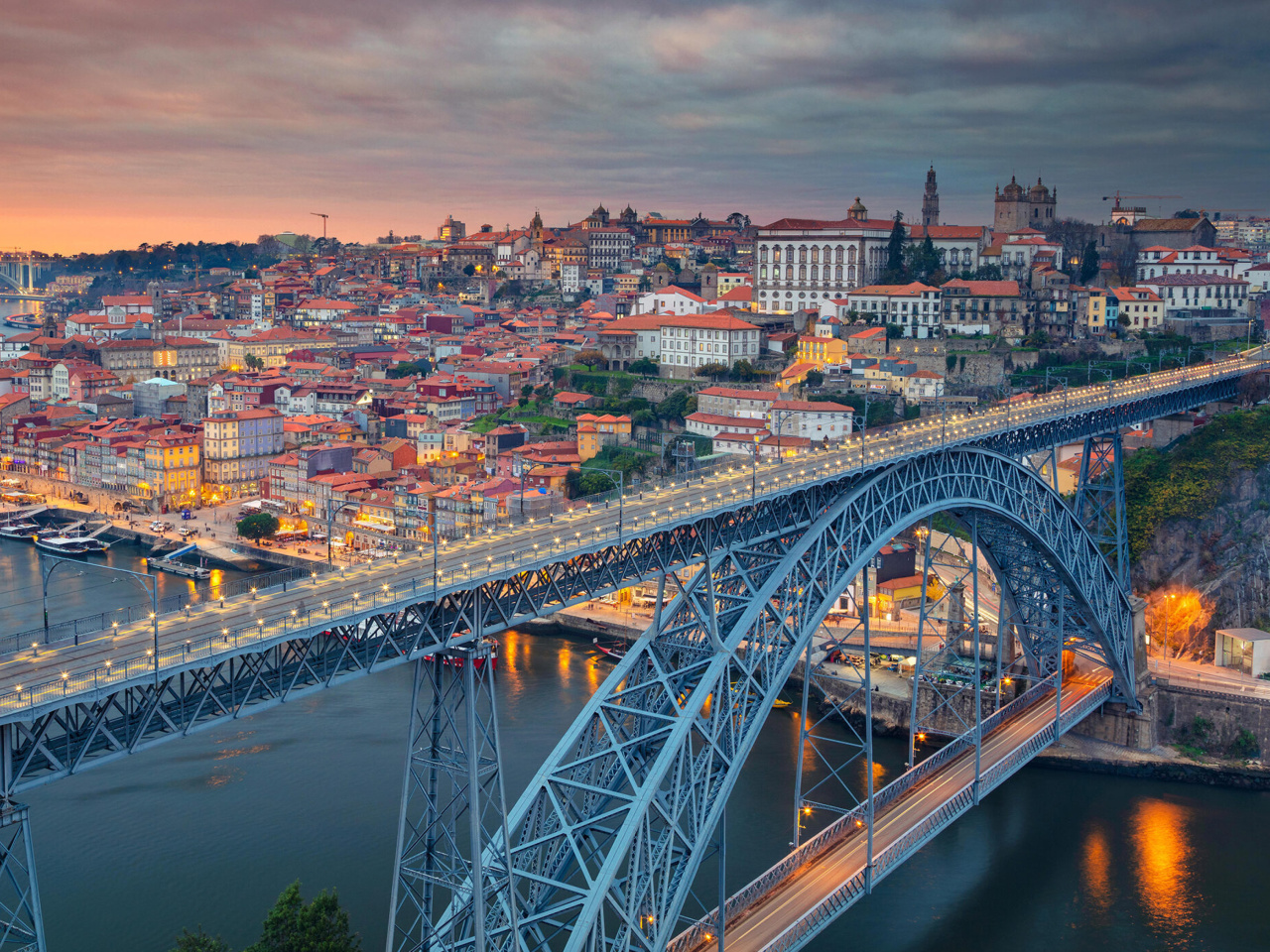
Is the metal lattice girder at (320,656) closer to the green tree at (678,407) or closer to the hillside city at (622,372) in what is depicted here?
the hillside city at (622,372)

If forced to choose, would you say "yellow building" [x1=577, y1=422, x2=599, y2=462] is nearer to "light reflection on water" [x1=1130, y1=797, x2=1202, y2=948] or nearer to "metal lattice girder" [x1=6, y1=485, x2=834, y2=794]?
"light reflection on water" [x1=1130, y1=797, x2=1202, y2=948]

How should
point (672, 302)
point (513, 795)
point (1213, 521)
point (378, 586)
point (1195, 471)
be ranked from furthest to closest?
point (672, 302) < point (1195, 471) < point (1213, 521) < point (513, 795) < point (378, 586)

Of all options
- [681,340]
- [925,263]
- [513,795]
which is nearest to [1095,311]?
[925,263]

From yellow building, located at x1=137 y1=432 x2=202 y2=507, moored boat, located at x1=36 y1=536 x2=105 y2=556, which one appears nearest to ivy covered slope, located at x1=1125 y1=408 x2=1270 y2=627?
moored boat, located at x1=36 y1=536 x2=105 y2=556

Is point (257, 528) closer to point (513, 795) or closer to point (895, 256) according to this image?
point (513, 795)

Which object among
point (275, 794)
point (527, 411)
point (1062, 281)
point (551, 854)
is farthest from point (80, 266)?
point (551, 854)

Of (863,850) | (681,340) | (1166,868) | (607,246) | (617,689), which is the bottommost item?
(1166,868)

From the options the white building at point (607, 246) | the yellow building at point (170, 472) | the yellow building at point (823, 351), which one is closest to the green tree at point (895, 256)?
the yellow building at point (823, 351)
